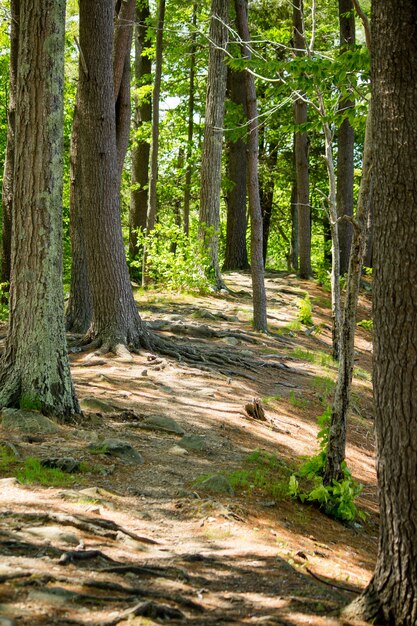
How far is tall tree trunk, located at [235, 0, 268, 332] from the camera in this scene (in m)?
14.3

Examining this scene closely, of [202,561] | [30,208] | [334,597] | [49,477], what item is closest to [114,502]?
[49,477]

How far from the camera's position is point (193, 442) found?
7805 mm

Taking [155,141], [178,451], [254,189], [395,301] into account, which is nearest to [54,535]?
[395,301]

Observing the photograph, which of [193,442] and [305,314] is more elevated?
[305,314]

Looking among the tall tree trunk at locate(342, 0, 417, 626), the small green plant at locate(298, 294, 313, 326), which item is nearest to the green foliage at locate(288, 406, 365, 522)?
the tall tree trunk at locate(342, 0, 417, 626)

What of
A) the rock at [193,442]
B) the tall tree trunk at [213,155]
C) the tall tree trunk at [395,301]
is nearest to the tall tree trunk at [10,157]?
the tall tree trunk at [213,155]

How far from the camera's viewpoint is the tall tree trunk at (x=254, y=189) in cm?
1433

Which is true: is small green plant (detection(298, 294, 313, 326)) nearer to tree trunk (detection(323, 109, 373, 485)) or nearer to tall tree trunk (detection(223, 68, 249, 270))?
tall tree trunk (detection(223, 68, 249, 270))

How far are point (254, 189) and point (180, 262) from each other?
385cm

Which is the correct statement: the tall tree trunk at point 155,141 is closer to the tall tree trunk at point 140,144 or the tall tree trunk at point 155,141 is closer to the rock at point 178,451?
the tall tree trunk at point 140,144

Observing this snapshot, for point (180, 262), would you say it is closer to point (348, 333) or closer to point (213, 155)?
point (213, 155)

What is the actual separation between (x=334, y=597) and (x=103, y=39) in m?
9.07

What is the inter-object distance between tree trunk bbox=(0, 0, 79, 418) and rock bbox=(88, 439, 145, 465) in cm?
83

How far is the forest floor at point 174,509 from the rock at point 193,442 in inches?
0.8
